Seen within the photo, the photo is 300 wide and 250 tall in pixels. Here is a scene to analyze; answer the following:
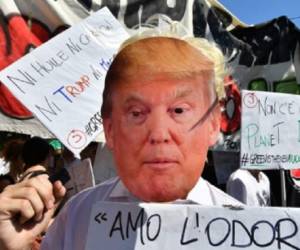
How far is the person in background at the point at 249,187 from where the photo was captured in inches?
136

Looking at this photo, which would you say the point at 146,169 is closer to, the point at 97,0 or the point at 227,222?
the point at 227,222

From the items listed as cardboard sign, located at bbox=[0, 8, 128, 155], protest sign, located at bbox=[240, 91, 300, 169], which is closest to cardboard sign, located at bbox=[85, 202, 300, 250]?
cardboard sign, located at bbox=[0, 8, 128, 155]

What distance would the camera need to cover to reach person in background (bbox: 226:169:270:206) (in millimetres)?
3451

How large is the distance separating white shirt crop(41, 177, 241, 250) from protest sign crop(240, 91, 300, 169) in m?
2.30

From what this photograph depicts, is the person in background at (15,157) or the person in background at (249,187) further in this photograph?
the person in background at (249,187)

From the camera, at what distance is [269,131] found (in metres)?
3.38

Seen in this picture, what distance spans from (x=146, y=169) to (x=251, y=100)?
8.35ft

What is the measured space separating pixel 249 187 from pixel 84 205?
2610 mm

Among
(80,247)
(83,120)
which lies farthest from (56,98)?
(80,247)

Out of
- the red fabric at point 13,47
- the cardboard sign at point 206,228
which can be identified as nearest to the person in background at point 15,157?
the red fabric at point 13,47

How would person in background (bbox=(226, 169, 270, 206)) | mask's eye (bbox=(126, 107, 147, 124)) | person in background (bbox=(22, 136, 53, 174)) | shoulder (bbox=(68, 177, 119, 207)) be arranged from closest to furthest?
mask's eye (bbox=(126, 107, 147, 124)) → shoulder (bbox=(68, 177, 119, 207)) → person in background (bbox=(22, 136, 53, 174)) → person in background (bbox=(226, 169, 270, 206))

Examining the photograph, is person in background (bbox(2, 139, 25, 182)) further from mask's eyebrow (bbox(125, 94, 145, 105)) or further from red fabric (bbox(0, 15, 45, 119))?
mask's eyebrow (bbox(125, 94, 145, 105))

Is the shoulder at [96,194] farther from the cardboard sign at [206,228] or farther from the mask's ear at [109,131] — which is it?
the cardboard sign at [206,228]

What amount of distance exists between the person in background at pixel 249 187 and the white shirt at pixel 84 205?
94.4 inches
